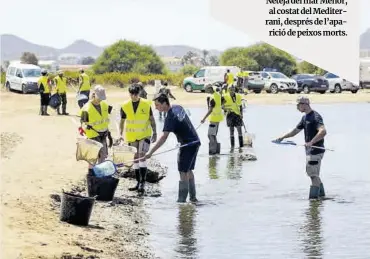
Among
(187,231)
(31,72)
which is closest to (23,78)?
(31,72)

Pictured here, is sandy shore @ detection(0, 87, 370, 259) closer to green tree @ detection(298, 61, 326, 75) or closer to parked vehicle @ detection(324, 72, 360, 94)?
parked vehicle @ detection(324, 72, 360, 94)

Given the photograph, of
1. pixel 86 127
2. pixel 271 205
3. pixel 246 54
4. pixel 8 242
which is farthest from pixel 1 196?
pixel 246 54

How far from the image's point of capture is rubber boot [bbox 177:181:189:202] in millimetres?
12664

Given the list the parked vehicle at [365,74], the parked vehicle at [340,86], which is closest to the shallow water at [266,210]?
the parked vehicle at [340,86]

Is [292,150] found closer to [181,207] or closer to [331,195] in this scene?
[331,195]

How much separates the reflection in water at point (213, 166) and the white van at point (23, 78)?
27.7 m

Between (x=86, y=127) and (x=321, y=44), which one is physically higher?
(x=321, y=44)

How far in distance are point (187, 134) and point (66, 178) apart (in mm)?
3153

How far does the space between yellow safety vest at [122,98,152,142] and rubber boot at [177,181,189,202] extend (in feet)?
3.35

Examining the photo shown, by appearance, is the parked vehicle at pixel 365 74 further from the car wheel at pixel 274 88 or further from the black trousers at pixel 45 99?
the black trousers at pixel 45 99

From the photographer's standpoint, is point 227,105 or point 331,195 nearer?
point 331,195

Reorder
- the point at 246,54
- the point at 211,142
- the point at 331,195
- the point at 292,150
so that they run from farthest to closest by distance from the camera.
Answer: the point at 246,54
the point at 292,150
the point at 211,142
the point at 331,195

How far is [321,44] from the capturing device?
21.8 m

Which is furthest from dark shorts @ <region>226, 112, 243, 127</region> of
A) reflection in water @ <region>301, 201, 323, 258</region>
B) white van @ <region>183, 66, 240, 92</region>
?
white van @ <region>183, 66, 240, 92</region>
